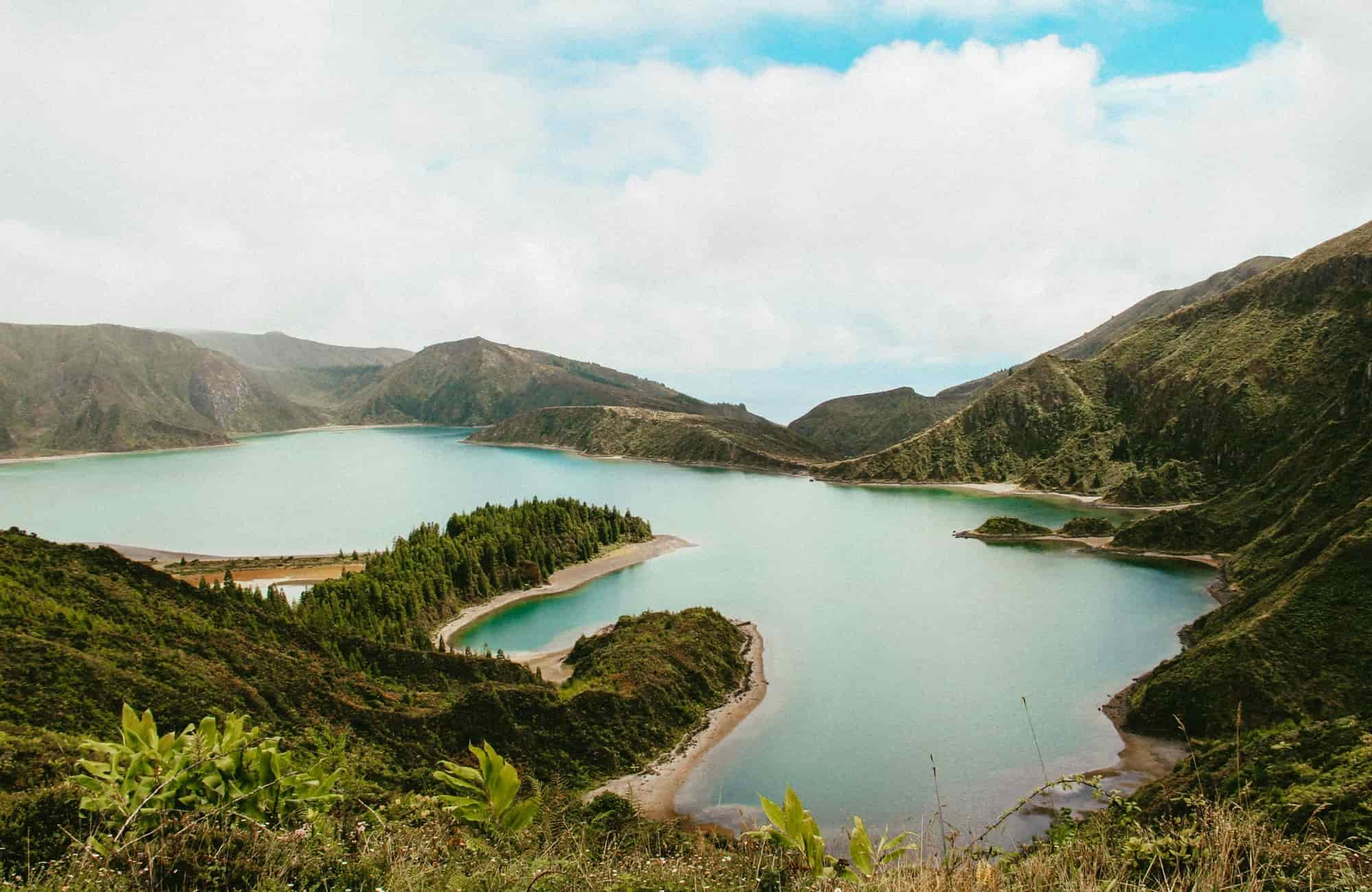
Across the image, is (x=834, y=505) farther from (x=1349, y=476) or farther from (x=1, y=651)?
(x=1, y=651)

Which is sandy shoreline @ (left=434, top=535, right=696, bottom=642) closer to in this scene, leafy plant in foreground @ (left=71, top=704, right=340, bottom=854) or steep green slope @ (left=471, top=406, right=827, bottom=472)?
leafy plant in foreground @ (left=71, top=704, right=340, bottom=854)

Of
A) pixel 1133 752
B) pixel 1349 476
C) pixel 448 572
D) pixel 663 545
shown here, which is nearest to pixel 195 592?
pixel 448 572

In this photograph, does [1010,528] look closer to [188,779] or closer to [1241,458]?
[1241,458]

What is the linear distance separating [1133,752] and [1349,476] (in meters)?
28.7

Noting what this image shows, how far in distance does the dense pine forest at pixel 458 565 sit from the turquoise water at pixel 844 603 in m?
3.91

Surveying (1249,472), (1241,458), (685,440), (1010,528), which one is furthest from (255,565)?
(1241,458)

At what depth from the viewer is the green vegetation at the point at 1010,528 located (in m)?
73.9

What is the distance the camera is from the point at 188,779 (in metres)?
4.40

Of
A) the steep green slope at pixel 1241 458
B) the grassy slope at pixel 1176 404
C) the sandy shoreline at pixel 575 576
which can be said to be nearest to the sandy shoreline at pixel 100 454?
the steep green slope at pixel 1241 458

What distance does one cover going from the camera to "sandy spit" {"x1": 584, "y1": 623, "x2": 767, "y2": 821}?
23.3 m

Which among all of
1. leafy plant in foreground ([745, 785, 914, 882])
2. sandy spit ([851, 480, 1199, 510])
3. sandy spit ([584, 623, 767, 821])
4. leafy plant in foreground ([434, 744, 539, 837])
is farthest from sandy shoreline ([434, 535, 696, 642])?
sandy spit ([851, 480, 1199, 510])

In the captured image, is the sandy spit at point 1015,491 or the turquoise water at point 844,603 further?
the sandy spit at point 1015,491

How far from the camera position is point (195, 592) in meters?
25.2

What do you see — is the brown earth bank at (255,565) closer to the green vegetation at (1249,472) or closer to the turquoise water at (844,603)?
the turquoise water at (844,603)
